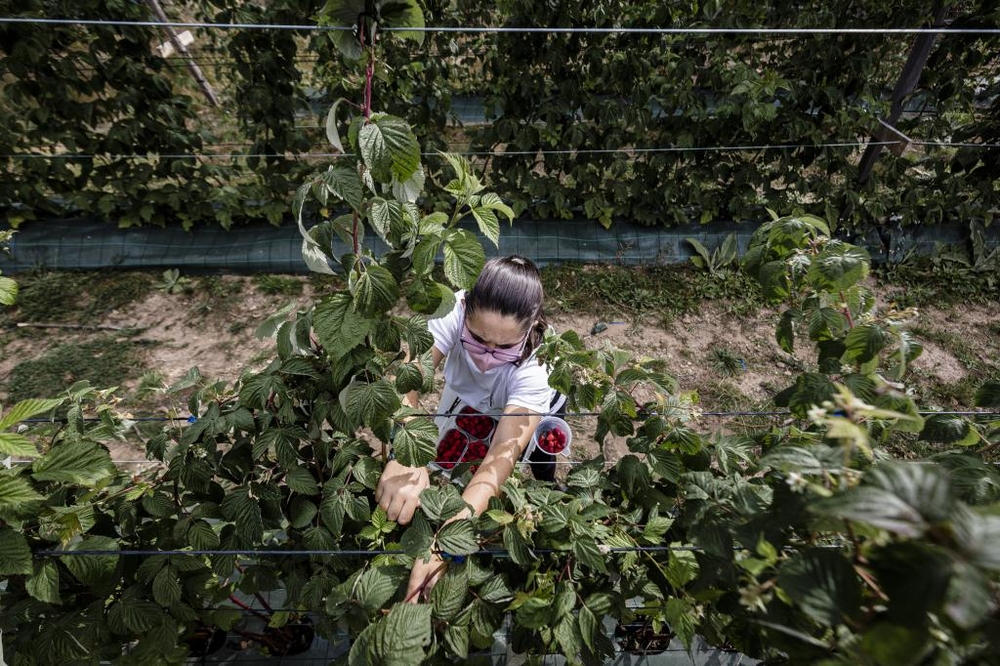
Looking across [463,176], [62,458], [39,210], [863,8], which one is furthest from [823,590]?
[39,210]

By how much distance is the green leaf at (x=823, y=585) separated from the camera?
0.55 meters

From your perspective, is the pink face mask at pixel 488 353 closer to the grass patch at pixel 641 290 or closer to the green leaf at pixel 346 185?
the green leaf at pixel 346 185

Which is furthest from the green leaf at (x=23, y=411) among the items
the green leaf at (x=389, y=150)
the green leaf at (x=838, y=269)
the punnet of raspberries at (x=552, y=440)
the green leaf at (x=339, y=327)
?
the green leaf at (x=838, y=269)

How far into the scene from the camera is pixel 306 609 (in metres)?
1.21

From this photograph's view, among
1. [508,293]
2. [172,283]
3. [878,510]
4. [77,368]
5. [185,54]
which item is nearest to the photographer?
[878,510]

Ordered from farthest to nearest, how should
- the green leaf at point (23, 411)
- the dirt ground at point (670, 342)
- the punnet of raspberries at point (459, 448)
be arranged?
the dirt ground at point (670, 342), the punnet of raspberries at point (459, 448), the green leaf at point (23, 411)

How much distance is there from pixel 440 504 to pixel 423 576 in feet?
0.65

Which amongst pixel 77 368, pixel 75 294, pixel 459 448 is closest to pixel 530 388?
pixel 459 448

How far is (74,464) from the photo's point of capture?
0.98 meters

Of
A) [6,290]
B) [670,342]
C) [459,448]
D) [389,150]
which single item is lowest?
[670,342]

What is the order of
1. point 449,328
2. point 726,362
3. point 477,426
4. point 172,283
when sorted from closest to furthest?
point 449,328
point 477,426
point 726,362
point 172,283

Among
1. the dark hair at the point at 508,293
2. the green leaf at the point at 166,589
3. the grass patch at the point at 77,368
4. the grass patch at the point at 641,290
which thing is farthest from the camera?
the grass patch at the point at 641,290

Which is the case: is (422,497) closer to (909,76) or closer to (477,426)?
(477,426)

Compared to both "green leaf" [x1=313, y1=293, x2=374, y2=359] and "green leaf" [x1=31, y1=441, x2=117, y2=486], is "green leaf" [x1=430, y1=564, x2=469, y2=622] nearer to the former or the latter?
"green leaf" [x1=313, y1=293, x2=374, y2=359]
